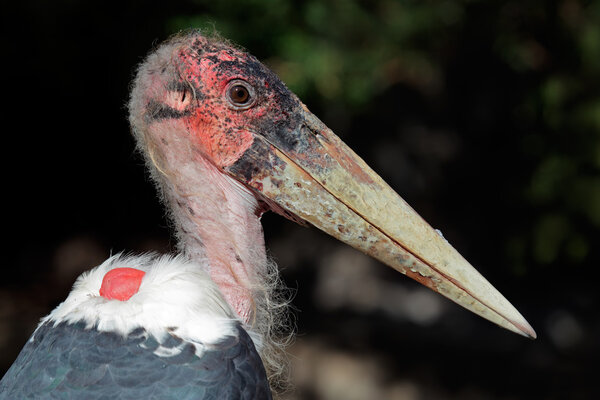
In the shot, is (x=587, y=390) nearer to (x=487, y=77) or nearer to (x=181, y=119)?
(x=487, y=77)

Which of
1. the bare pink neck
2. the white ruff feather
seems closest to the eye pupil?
the bare pink neck

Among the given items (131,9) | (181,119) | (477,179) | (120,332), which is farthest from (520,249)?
(120,332)

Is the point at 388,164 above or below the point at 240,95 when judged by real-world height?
above

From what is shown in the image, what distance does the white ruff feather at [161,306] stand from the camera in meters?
1.42

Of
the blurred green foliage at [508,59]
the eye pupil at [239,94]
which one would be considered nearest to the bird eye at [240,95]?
the eye pupil at [239,94]

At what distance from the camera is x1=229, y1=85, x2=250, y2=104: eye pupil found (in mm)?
1687

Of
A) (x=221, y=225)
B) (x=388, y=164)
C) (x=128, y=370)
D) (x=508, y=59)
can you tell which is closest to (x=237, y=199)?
(x=221, y=225)

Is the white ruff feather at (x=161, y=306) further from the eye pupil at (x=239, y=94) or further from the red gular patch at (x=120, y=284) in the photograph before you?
the eye pupil at (x=239, y=94)

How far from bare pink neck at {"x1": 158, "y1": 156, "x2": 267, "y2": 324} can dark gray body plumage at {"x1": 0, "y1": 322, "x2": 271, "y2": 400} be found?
0.31 m

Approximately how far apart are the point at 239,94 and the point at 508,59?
9.14 feet

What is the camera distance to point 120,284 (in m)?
1.52

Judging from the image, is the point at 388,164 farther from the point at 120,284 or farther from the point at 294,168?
the point at 120,284

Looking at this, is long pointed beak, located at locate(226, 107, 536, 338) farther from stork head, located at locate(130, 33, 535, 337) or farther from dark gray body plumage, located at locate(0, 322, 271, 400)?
dark gray body plumage, located at locate(0, 322, 271, 400)

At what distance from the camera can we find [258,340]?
1662 millimetres
